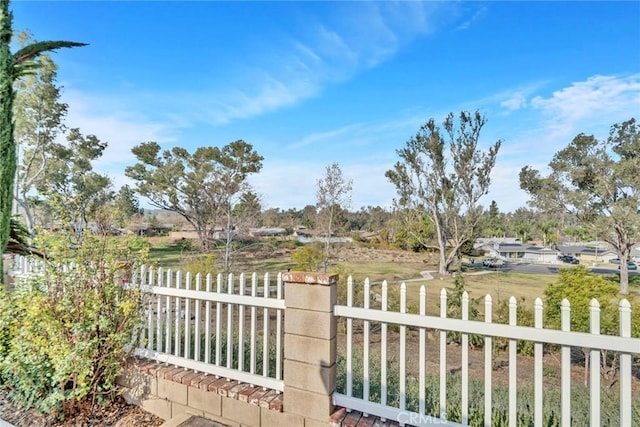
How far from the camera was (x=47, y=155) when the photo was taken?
16531mm

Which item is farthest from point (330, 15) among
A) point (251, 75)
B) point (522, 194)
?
point (522, 194)

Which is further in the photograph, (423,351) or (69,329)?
(69,329)

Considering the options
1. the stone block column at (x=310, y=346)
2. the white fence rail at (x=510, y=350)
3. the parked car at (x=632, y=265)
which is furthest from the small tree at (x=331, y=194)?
the parked car at (x=632, y=265)

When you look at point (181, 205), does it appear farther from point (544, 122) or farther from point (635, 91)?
point (635, 91)

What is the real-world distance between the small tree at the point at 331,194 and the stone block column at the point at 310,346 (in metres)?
12.7

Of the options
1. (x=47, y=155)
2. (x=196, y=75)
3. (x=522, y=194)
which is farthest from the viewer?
(x=522, y=194)

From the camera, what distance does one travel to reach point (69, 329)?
8.33ft

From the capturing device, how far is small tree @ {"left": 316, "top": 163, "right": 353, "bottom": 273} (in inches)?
600

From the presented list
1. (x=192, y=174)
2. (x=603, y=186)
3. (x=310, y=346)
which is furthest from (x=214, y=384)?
(x=603, y=186)

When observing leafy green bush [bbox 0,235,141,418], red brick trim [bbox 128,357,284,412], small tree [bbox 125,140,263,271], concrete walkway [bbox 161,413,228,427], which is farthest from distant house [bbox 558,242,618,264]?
leafy green bush [bbox 0,235,141,418]

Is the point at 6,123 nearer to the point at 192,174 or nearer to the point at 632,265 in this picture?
the point at 192,174

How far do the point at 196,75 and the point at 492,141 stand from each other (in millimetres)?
16983

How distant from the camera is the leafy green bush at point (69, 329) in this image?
2.46m

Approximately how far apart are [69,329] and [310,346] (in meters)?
2.07
